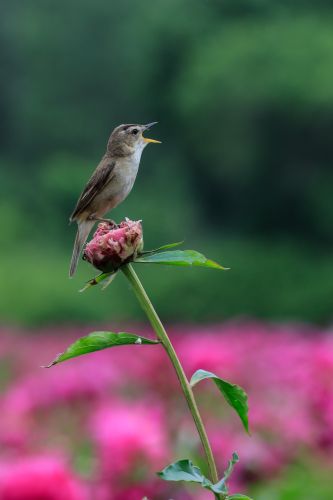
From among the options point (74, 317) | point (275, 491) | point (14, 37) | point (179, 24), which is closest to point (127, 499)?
point (275, 491)

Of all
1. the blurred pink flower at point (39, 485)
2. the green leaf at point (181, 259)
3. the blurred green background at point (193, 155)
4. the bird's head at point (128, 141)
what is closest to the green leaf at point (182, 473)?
the green leaf at point (181, 259)

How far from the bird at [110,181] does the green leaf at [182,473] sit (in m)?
0.51

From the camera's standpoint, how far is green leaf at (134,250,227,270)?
0.74 meters

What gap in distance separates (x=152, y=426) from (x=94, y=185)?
0.59 meters

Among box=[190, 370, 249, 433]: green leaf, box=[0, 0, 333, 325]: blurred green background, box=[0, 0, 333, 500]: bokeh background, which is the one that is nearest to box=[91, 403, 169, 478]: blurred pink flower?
box=[190, 370, 249, 433]: green leaf

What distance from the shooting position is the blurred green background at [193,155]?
40.8ft

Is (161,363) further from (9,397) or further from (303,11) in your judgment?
(303,11)

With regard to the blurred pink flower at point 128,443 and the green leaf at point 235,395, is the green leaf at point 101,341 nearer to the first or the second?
the green leaf at point 235,395

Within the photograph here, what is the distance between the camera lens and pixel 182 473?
2.37ft

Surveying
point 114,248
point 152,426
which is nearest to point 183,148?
point 152,426

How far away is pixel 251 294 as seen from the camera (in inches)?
488

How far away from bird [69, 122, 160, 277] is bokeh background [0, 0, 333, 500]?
26.3 feet

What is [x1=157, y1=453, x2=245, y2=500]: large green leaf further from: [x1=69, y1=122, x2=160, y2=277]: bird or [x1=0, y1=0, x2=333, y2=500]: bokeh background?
[x1=0, y1=0, x2=333, y2=500]: bokeh background

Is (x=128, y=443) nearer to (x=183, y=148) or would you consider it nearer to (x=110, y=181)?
(x=110, y=181)
